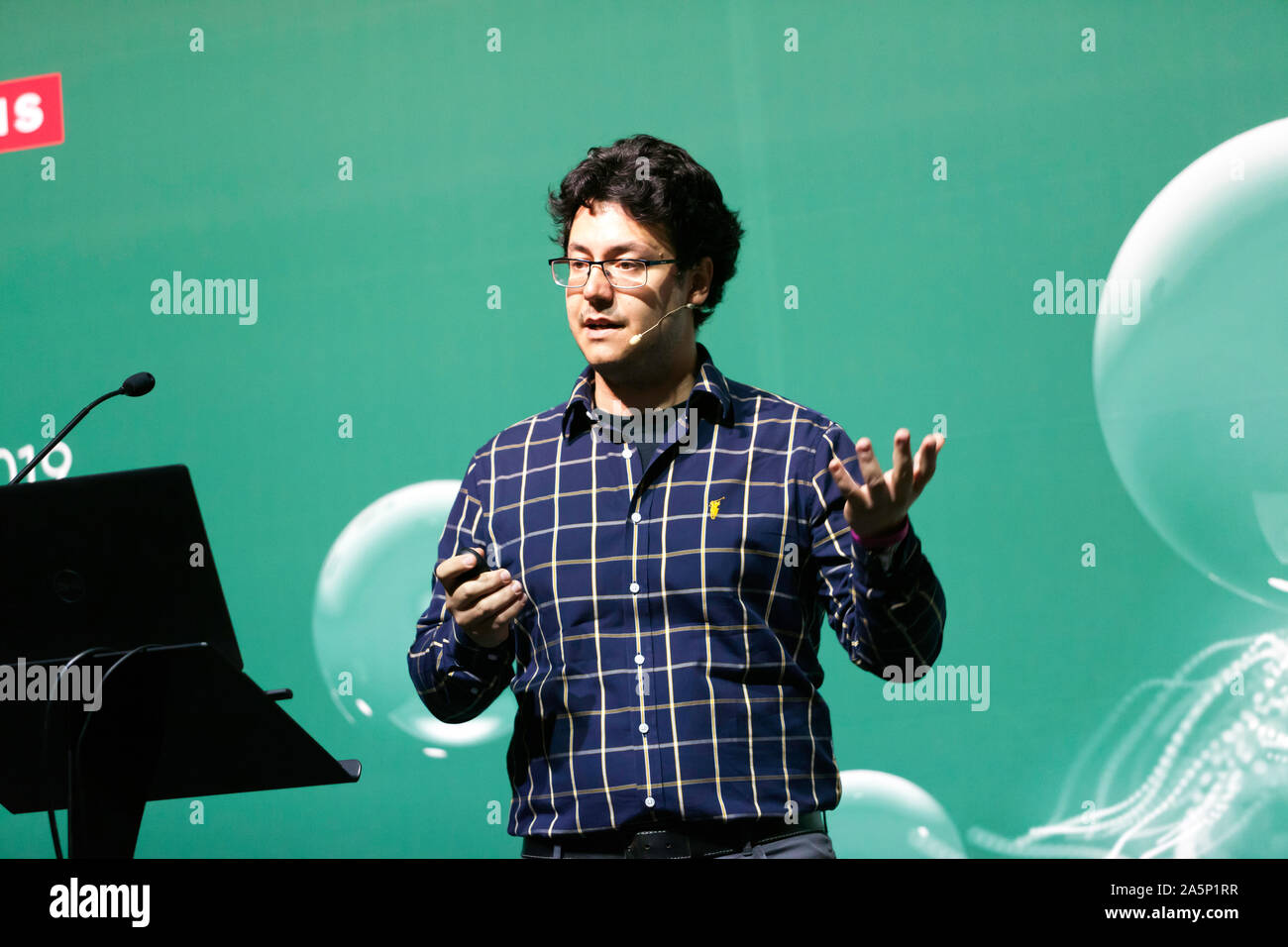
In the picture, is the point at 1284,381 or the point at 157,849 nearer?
the point at 1284,381

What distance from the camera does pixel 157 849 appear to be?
3.26 meters

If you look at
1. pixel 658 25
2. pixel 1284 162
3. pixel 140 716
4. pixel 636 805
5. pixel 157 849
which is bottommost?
pixel 157 849

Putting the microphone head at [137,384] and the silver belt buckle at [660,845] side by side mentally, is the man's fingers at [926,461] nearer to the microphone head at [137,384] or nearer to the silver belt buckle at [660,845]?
the silver belt buckle at [660,845]

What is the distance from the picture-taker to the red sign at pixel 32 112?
350 cm

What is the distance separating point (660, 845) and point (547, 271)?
1.94m

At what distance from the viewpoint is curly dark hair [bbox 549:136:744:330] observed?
5.97 feet

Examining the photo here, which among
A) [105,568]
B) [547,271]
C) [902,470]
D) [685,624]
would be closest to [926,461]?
[902,470]

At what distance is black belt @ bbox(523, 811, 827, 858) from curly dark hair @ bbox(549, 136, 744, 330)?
31.4 inches

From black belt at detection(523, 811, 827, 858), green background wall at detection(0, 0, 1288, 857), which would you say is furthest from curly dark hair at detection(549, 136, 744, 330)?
green background wall at detection(0, 0, 1288, 857)

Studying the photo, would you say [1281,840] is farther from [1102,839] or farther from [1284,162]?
[1284,162]

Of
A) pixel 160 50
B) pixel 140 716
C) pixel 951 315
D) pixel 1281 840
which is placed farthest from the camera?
pixel 160 50

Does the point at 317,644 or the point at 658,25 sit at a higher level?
the point at 658,25
